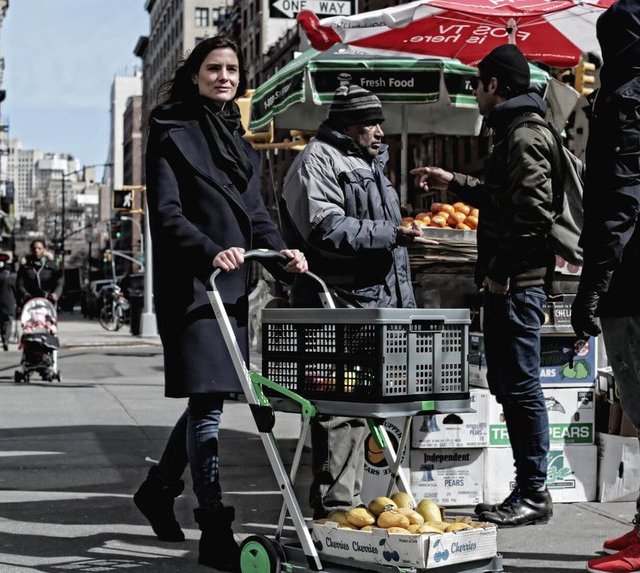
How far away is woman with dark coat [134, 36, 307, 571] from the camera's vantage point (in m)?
4.41

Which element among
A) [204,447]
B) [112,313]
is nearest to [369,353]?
[204,447]

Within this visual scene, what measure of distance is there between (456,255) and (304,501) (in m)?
1.61

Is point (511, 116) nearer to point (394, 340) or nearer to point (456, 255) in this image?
point (456, 255)

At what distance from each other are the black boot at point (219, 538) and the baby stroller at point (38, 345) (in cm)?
991

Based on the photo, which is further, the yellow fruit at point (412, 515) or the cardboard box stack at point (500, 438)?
Result: the cardboard box stack at point (500, 438)

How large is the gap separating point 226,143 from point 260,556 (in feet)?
5.71

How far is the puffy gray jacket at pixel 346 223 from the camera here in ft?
16.4

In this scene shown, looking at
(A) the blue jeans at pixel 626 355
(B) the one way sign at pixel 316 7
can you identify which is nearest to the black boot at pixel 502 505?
(A) the blue jeans at pixel 626 355

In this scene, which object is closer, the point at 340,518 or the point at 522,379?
the point at 340,518

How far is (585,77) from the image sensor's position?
10883 millimetres

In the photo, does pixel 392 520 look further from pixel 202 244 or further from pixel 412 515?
pixel 202 244

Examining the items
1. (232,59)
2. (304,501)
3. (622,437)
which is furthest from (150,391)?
(232,59)

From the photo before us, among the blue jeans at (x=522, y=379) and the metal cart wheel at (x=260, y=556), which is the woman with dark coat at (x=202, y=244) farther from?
the blue jeans at (x=522, y=379)

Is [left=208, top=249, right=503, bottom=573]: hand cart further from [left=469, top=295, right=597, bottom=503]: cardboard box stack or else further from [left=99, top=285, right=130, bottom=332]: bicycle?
[left=99, top=285, right=130, bottom=332]: bicycle
